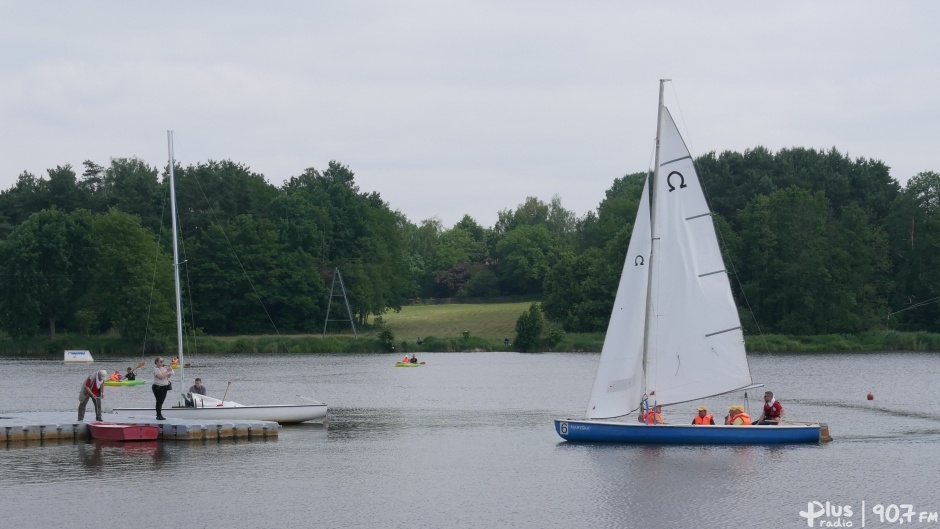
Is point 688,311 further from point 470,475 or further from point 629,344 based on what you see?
point 470,475

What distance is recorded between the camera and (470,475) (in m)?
30.2

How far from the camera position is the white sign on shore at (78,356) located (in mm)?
91762

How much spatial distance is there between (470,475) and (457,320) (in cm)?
9983

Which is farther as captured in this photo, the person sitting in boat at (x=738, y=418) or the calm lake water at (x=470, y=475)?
the person sitting in boat at (x=738, y=418)

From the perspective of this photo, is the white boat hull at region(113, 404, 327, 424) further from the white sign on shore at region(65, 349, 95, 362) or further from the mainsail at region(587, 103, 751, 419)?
the white sign on shore at region(65, 349, 95, 362)

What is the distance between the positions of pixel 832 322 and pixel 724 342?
→ 73557 millimetres

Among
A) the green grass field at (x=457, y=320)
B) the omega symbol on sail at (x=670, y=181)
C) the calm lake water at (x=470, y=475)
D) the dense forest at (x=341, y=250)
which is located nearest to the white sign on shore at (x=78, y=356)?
the dense forest at (x=341, y=250)

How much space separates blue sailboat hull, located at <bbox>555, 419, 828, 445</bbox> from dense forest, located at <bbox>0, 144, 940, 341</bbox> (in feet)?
200

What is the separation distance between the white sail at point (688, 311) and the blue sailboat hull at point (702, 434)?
937 millimetres

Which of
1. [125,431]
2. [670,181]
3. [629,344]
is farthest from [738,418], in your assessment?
[125,431]

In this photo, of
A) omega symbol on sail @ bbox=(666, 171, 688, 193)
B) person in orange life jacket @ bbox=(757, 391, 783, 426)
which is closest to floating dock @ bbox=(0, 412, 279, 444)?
omega symbol on sail @ bbox=(666, 171, 688, 193)

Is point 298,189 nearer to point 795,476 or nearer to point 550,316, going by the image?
point 550,316

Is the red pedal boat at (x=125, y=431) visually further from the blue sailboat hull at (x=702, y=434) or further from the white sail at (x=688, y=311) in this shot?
the white sail at (x=688, y=311)

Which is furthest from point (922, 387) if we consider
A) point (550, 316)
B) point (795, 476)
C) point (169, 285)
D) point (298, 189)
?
point (298, 189)
